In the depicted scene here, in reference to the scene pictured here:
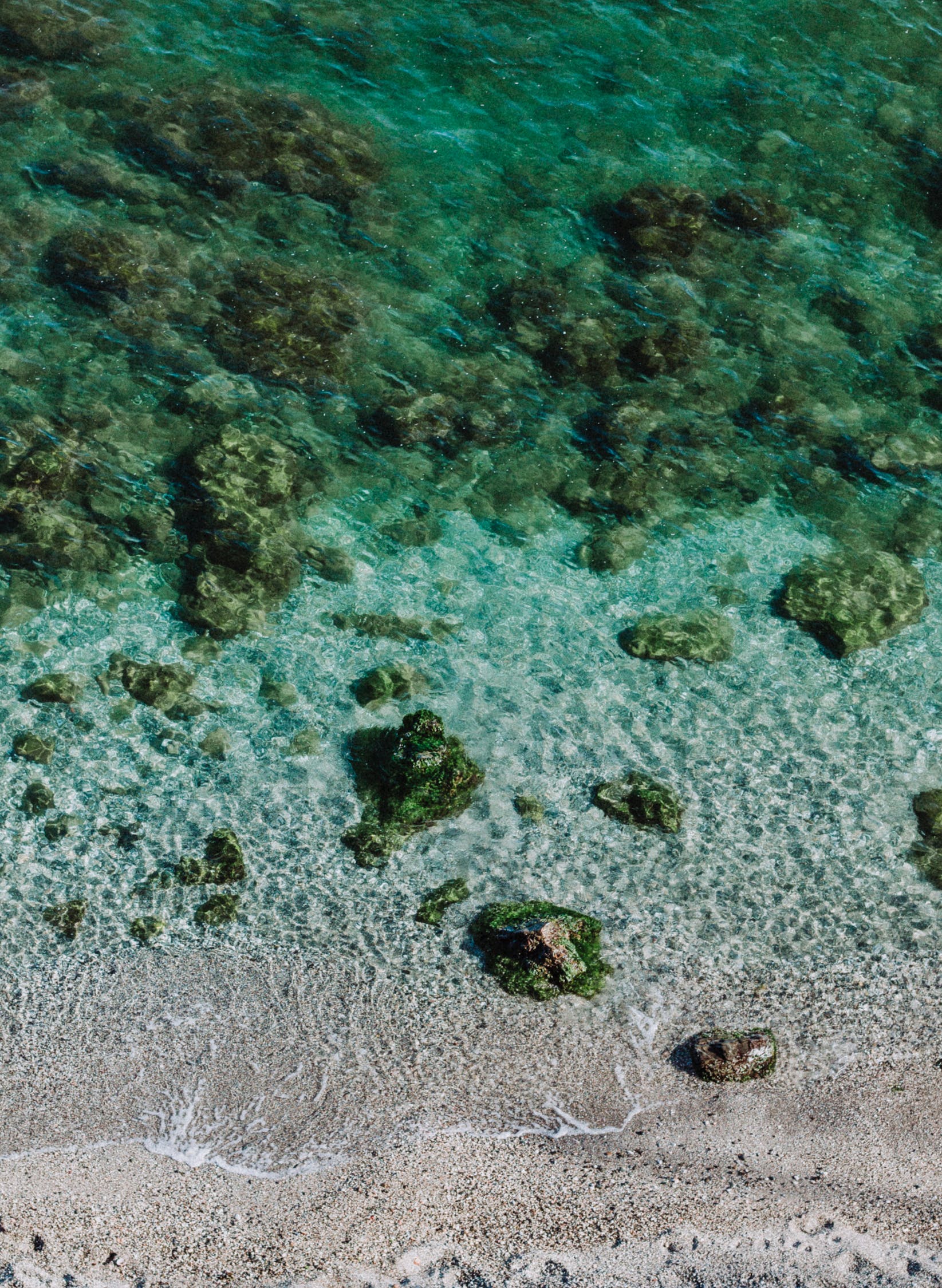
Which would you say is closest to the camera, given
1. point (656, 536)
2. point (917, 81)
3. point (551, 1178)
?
point (551, 1178)

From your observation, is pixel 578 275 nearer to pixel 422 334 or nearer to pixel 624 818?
pixel 422 334

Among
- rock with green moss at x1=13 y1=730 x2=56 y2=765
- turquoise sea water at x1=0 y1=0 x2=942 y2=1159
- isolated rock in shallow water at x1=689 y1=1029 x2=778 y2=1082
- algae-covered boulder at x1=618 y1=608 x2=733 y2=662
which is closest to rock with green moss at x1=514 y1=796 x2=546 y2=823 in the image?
turquoise sea water at x1=0 y1=0 x2=942 y2=1159

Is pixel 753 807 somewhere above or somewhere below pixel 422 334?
below

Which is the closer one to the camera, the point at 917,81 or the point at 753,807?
the point at 753,807

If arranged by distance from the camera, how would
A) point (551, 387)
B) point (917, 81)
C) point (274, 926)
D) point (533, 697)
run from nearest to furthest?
1. point (274, 926)
2. point (533, 697)
3. point (551, 387)
4. point (917, 81)

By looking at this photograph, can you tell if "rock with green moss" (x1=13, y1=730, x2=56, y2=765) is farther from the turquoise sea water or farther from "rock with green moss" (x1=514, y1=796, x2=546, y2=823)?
"rock with green moss" (x1=514, y1=796, x2=546, y2=823)

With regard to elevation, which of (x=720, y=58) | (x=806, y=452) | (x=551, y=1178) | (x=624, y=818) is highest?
(x=720, y=58)

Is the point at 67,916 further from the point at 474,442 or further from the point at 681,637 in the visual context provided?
the point at 474,442

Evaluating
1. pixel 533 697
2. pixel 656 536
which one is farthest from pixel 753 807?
pixel 656 536
